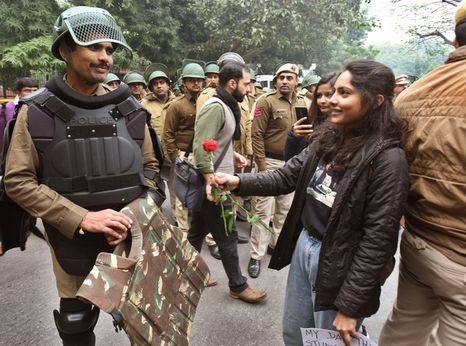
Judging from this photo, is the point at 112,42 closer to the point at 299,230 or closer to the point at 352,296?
the point at 299,230

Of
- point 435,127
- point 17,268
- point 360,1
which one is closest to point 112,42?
point 435,127

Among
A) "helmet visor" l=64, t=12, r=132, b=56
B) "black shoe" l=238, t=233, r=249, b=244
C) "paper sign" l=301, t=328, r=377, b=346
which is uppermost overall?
"helmet visor" l=64, t=12, r=132, b=56

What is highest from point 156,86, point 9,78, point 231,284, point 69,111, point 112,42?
point 112,42

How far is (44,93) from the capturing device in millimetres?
1657

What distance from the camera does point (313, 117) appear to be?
9.59 feet

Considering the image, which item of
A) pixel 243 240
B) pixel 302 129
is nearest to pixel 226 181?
pixel 302 129

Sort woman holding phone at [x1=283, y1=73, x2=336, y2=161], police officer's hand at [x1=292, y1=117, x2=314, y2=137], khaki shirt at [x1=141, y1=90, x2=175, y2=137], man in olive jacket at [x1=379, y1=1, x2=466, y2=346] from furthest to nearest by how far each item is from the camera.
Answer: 1. khaki shirt at [x1=141, y1=90, x2=175, y2=137]
2. police officer's hand at [x1=292, y1=117, x2=314, y2=137]
3. woman holding phone at [x1=283, y1=73, x2=336, y2=161]
4. man in olive jacket at [x1=379, y1=1, x2=466, y2=346]

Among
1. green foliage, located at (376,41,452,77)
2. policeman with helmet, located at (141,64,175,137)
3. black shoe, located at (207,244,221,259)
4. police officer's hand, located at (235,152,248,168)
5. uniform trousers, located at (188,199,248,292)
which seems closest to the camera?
uniform trousers, located at (188,199,248,292)

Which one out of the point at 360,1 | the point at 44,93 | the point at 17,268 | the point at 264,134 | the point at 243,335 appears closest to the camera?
the point at 44,93

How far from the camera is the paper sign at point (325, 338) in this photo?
1513 millimetres

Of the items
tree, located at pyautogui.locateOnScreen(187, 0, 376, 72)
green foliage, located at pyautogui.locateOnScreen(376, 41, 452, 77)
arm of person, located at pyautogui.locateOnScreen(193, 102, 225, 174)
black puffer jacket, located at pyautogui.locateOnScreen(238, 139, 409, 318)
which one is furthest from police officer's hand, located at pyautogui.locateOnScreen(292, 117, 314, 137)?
green foliage, located at pyautogui.locateOnScreen(376, 41, 452, 77)

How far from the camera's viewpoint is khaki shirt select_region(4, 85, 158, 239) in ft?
5.23

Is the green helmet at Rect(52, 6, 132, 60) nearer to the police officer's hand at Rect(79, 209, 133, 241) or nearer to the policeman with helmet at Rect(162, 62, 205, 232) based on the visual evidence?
the police officer's hand at Rect(79, 209, 133, 241)

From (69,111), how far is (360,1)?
20.0m
